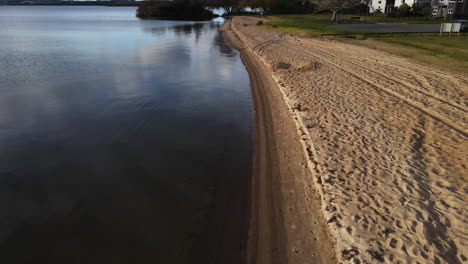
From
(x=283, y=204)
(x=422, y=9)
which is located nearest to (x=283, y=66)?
(x=283, y=204)

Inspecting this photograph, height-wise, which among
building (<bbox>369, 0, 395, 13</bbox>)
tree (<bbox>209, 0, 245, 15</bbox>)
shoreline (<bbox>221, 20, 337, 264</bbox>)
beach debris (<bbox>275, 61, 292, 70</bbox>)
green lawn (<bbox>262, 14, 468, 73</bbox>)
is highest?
tree (<bbox>209, 0, 245, 15</bbox>)

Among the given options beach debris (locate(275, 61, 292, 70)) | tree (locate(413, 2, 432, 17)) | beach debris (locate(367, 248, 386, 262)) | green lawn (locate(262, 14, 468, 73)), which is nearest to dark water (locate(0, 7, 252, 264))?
beach debris (locate(367, 248, 386, 262))

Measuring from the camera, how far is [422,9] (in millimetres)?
59875

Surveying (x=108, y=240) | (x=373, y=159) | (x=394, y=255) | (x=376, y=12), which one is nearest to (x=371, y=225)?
A: (x=394, y=255)

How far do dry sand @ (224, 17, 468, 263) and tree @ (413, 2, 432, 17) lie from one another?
55447 millimetres

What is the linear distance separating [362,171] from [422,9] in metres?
67.1

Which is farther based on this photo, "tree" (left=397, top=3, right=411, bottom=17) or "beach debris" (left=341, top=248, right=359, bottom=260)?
"tree" (left=397, top=3, right=411, bottom=17)

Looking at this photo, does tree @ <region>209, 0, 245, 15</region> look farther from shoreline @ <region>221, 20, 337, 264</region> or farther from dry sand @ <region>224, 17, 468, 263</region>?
shoreline @ <region>221, 20, 337, 264</region>

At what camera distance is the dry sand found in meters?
5.58

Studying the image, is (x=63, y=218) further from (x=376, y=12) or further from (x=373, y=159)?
(x=376, y=12)

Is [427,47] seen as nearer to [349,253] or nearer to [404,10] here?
[349,253]

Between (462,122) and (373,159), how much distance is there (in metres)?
4.66

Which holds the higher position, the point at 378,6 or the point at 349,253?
the point at 378,6

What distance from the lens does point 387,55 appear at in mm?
21828
